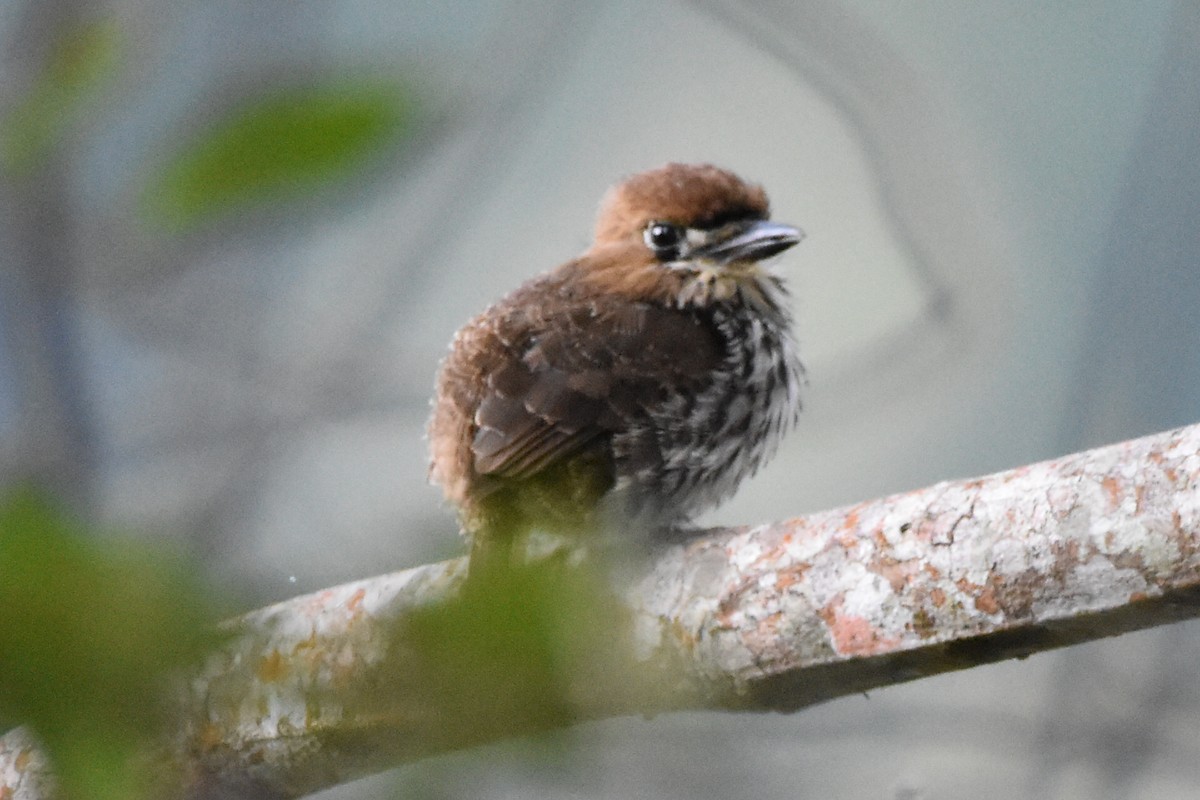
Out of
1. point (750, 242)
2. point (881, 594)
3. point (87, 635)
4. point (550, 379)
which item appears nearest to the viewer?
point (87, 635)

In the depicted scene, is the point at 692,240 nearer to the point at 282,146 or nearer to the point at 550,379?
the point at 550,379

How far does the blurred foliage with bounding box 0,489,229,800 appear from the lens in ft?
2.03

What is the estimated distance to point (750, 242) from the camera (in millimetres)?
2930

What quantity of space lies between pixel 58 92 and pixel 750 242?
2.29 meters

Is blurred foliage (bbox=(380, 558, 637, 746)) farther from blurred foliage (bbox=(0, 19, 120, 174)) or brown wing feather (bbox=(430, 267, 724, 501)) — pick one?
brown wing feather (bbox=(430, 267, 724, 501))

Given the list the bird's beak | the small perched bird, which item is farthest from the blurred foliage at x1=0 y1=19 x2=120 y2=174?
the bird's beak

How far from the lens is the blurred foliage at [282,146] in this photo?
69 cm

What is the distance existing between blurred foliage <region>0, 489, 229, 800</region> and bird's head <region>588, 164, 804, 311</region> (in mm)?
2227

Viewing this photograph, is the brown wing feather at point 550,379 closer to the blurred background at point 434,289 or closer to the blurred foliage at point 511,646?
the blurred background at point 434,289

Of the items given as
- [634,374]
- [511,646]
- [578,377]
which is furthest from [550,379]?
[511,646]

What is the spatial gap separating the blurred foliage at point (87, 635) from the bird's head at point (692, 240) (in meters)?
2.23

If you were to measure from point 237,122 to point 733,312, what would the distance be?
2231mm

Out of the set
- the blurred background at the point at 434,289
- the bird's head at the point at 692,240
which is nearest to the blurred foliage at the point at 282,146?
the blurred background at the point at 434,289

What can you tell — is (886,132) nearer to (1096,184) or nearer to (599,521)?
(599,521)
